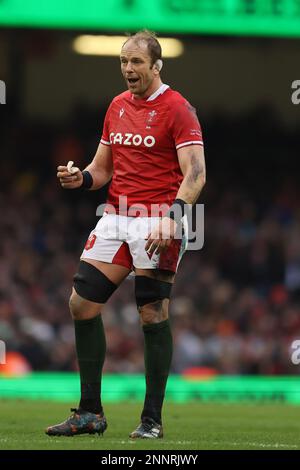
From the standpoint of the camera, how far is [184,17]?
46.4 ft

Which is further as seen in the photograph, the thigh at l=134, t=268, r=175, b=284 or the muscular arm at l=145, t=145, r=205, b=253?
the thigh at l=134, t=268, r=175, b=284

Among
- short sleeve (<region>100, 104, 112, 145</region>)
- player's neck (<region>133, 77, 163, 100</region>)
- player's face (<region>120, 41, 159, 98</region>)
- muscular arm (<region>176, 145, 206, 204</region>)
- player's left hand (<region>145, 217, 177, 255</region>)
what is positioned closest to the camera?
player's left hand (<region>145, 217, 177, 255</region>)

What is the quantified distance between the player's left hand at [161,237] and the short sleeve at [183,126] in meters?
0.49

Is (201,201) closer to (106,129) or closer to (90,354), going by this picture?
(106,129)

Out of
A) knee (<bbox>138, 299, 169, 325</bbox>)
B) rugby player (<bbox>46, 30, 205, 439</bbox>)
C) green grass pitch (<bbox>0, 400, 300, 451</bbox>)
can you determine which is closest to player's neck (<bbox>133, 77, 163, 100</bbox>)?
rugby player (<bbox>46, 30, 205, 439</bbox>)

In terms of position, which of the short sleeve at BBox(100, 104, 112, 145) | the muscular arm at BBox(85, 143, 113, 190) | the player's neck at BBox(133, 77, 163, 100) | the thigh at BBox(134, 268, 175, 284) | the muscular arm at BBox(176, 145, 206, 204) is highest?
the player's neck at BBox(133, 77, 163, 100)

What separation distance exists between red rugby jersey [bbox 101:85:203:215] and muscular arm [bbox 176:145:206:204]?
5 centimetres

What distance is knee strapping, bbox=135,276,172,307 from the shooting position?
7281mm

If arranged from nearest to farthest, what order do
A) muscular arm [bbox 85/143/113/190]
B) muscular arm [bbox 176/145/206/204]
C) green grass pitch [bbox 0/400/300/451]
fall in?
1. green grass pitch [bbox 0/400/300/451]
2. muscular arm [bbox 176/145/206/204]
3. muscular arm [bbox 85/143/113/190]

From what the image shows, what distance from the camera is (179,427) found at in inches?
327

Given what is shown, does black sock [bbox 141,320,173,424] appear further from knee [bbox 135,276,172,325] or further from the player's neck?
the player's neck

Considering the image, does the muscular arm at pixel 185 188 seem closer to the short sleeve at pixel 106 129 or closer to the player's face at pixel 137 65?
the player's face at pixel 137 65

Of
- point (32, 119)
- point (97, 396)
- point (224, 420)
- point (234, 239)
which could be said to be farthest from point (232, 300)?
point (97, 396)
